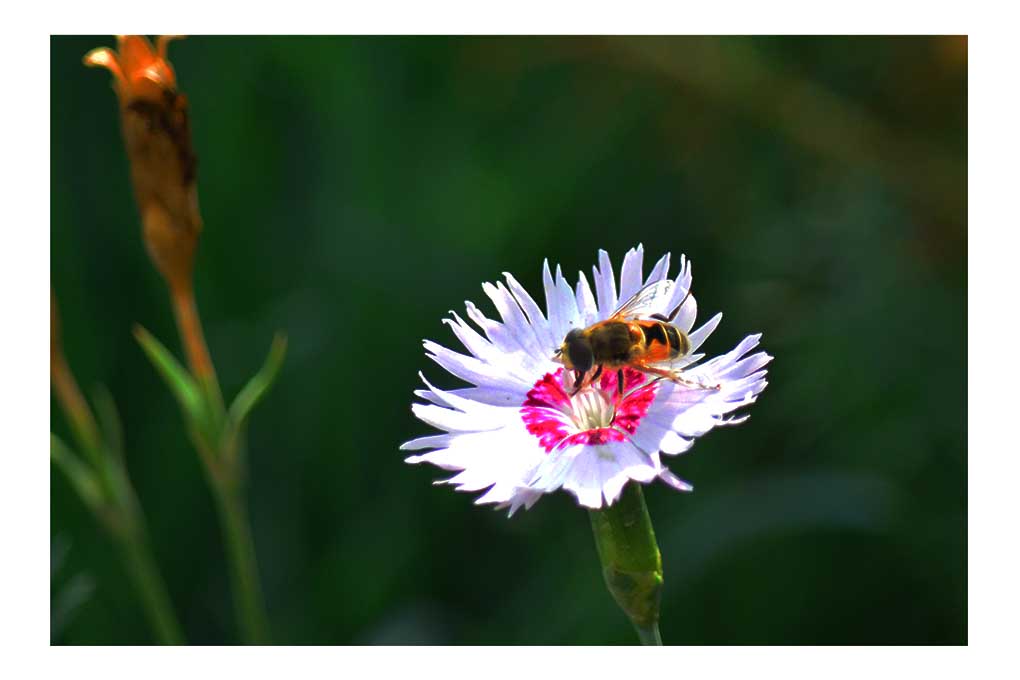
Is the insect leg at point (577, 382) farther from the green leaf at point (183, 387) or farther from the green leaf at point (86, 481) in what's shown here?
the green leaf at point (86, 481)

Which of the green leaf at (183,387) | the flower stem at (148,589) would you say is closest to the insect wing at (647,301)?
the green leaf at (183,387)

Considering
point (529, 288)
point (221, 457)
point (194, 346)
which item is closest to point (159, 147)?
point (194, 346)

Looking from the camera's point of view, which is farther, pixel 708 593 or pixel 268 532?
pixel 268 532

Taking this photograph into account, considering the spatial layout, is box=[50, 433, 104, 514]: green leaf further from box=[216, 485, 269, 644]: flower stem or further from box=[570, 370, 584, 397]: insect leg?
box=[570, 370, 584, 397]: insect leg

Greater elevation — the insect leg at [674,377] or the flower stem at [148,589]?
the insect leg at [674,377]

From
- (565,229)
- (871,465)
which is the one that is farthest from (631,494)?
(565,229)

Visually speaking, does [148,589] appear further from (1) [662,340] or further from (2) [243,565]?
(1) [662,340]
